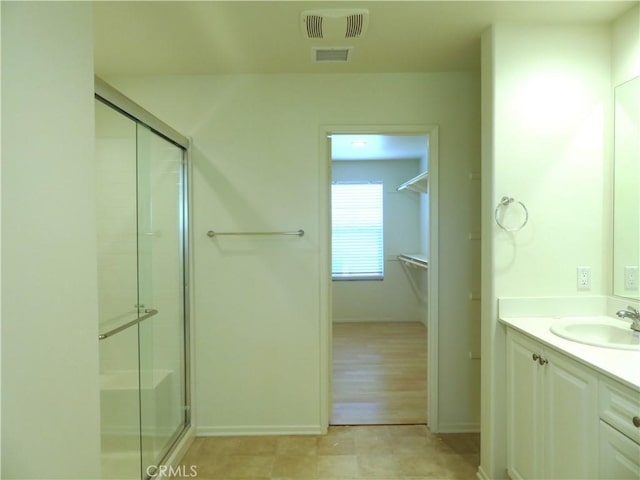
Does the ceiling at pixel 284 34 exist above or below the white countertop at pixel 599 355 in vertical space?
above

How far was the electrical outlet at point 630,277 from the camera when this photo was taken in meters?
1.76

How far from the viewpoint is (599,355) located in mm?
1308

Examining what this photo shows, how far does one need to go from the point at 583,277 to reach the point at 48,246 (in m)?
2.33

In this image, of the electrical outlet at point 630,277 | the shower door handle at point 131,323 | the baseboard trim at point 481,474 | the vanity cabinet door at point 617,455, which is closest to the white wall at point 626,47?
the electrical outlet at point 630,277

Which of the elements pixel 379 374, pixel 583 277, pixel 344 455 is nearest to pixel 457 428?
pixel 344 455

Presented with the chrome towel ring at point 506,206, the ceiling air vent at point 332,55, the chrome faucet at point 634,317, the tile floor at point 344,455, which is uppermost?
the ceiling air vent at point 332,55

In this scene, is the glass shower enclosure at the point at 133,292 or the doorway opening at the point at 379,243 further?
the doorway opening at the point at 379,243

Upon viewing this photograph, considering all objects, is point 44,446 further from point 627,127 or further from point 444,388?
point 627,127

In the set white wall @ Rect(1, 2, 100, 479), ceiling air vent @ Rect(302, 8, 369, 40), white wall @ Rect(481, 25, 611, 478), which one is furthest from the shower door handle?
white wall @ Rect(481, 25, 611, 478)

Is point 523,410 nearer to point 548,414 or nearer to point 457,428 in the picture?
point 548,414

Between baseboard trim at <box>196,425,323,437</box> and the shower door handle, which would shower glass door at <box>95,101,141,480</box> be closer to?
the shower door handle

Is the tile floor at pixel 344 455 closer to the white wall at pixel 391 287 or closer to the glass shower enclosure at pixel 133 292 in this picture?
the glass shower enclosure at pixel 133 292

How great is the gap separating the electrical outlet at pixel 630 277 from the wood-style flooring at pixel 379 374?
1.58 metres

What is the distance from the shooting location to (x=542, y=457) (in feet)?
5.03
